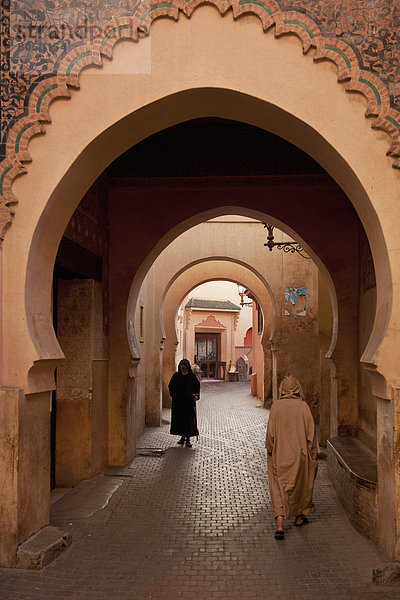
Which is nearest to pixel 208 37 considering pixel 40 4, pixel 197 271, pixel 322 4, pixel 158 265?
pixel 322 4

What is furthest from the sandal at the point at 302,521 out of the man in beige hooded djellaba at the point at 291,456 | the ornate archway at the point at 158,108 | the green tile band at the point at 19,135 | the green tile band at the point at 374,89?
the green tile band at the point at 19,135

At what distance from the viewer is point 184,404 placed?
10.6m

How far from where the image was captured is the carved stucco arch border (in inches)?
171

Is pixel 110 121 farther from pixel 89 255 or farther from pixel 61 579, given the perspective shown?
pixel 61 579

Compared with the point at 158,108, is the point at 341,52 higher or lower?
higher

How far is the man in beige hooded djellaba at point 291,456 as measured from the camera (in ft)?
17.8

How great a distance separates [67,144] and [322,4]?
7.80 ft

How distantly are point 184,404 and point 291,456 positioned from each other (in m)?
5.36

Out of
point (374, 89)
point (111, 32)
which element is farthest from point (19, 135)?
point (374, 89)

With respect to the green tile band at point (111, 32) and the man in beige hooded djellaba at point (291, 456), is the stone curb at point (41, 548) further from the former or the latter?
the green tile band at point (111, 32)

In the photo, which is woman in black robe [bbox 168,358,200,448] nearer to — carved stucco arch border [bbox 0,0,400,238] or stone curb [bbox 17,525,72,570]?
stone curb [bbox 17,525,72,570]

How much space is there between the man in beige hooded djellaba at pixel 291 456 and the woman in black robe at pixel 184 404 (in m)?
4.90

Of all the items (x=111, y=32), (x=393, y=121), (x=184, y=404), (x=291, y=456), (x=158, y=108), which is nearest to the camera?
(x=393, y=121)

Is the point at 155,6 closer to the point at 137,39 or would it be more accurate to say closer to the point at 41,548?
the point at 137,39
